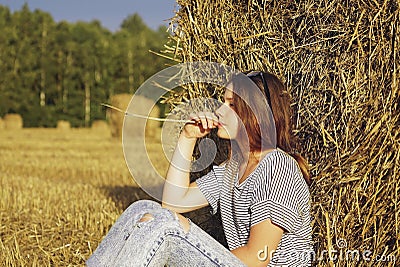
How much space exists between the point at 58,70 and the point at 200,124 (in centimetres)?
2818

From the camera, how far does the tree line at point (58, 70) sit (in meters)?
28.5

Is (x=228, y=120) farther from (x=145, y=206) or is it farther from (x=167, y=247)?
(x=167, y=247)

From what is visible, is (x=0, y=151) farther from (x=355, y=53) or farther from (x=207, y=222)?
(x=355, y=53)

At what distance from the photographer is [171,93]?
389cm

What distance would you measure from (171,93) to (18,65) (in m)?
26.9

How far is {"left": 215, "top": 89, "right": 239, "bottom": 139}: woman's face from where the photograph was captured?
2.84 metres

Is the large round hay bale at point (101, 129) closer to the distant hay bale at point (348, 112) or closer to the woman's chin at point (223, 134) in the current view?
the distant hay bale at point (348, 112)

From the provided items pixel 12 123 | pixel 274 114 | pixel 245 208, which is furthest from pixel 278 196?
pixel 12 123

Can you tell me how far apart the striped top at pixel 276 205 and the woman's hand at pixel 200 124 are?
0.24 meters

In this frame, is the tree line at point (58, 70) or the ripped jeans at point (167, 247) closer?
the ripped jeans at point (167, 247)

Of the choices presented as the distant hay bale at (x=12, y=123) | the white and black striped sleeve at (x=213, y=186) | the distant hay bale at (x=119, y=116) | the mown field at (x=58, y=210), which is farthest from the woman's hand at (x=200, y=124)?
the distant hay bale at (x=12, y=123)

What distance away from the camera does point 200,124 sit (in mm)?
3125

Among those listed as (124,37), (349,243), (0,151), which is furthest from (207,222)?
(124,37)

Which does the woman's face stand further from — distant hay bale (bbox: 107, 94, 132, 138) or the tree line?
the tree line
